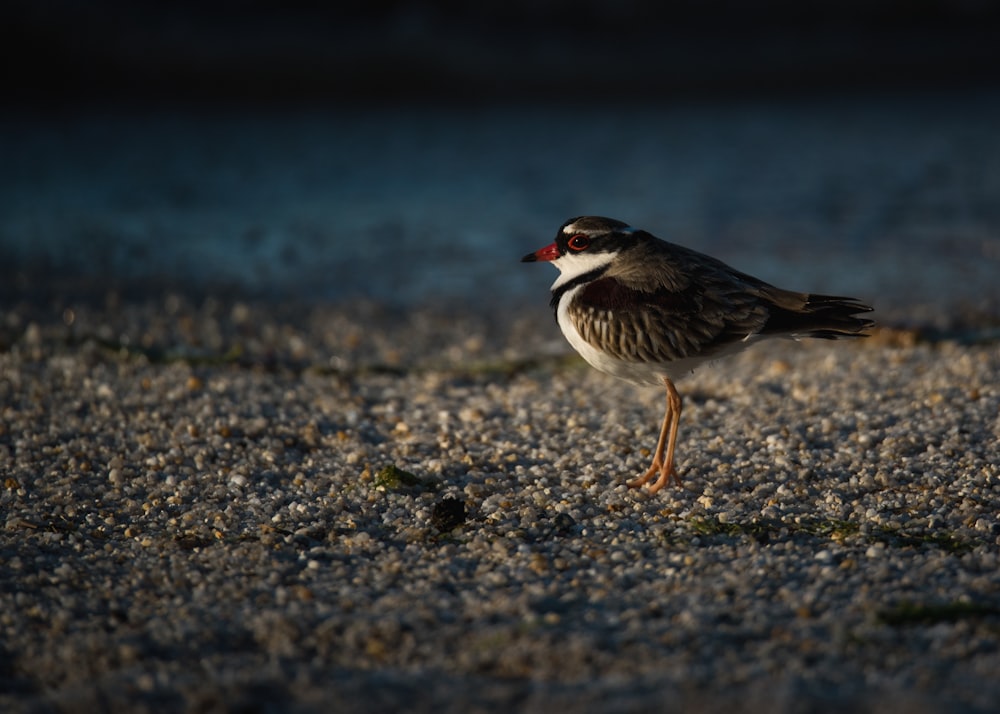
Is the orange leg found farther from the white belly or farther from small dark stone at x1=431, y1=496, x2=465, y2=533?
small dark stone at x1=431, y1=496, x2=465, y2=533

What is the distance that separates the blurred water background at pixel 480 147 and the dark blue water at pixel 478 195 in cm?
5

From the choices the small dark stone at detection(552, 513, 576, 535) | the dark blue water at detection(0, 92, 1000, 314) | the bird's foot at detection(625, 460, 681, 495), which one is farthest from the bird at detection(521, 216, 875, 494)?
the dark blue water at detection(0, 92, 1000, 314)

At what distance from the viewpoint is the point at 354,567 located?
4730mm

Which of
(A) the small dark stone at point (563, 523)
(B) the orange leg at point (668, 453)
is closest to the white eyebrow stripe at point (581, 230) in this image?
(B) the orange leg at point (668, 453)

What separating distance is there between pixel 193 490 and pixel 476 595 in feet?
6.21

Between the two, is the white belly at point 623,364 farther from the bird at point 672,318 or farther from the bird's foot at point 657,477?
the bird's foot at point 657,477

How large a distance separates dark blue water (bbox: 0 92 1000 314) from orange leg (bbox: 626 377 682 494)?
472cm

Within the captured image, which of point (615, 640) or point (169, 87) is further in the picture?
point (169, 87)

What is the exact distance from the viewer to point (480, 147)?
55.7 feet

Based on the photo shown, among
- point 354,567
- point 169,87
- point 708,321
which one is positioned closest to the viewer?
point 354,567

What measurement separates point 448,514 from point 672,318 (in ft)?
4.89

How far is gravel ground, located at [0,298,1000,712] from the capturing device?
378 cm

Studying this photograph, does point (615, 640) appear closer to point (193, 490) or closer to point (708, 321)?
point (708, 321)

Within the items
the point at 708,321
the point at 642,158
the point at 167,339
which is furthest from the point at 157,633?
the point at 642,158
